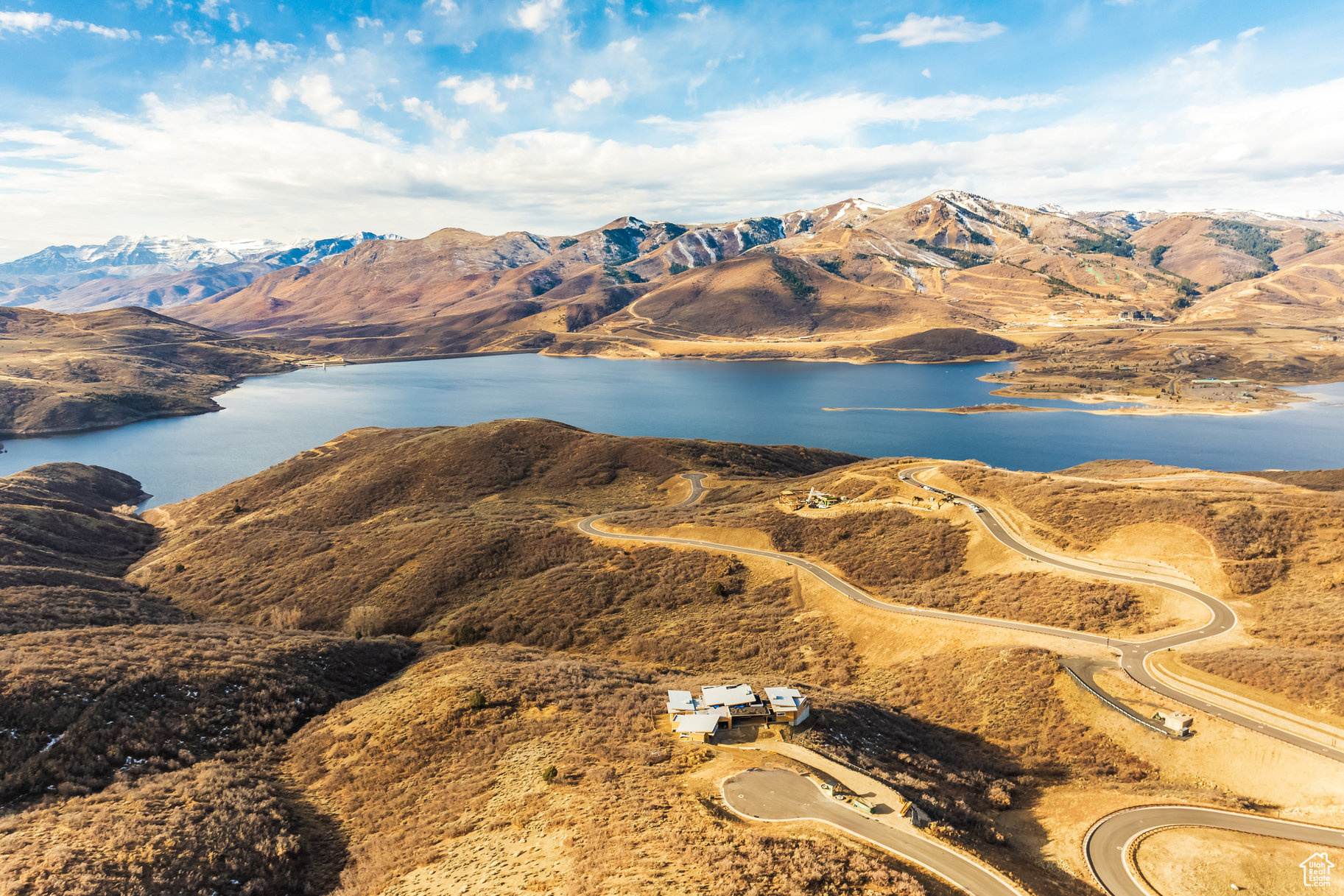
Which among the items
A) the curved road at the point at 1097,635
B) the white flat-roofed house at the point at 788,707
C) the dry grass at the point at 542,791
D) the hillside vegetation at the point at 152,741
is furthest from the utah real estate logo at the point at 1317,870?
the hillside vegetation at the point at 152,741

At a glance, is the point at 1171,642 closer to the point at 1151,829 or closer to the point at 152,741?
the point at 1151,829

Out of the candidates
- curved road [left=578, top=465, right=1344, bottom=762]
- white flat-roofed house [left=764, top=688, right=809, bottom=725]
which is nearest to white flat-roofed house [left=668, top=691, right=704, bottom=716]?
white flat-roofed house [left=764, top=688, right=809, bottom=725]

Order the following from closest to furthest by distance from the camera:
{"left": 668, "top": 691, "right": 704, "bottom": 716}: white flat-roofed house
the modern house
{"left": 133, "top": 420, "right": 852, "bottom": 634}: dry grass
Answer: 1. the modern house
2. {"left": 668, "top": 691, "right": 704, "bottom": 716}: white flat-roofed house
3. {"left": 133, "top": 420, "right": 852, "bottom": 634}: dry grass

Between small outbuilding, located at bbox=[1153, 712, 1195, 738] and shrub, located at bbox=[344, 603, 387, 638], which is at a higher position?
small outbuilding, located at bbox=[1153, 712, 1195, 738]

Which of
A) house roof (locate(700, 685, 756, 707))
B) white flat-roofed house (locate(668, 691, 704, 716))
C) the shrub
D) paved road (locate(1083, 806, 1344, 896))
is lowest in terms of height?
the shrub

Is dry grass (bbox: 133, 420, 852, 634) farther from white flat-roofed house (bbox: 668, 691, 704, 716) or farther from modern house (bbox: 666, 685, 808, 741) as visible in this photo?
modern house (bbox: 666, 685, 808, 741)

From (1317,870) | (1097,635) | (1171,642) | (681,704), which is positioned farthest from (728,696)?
(1171,642)

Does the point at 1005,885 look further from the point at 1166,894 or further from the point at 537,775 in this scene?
the point at 537,775
